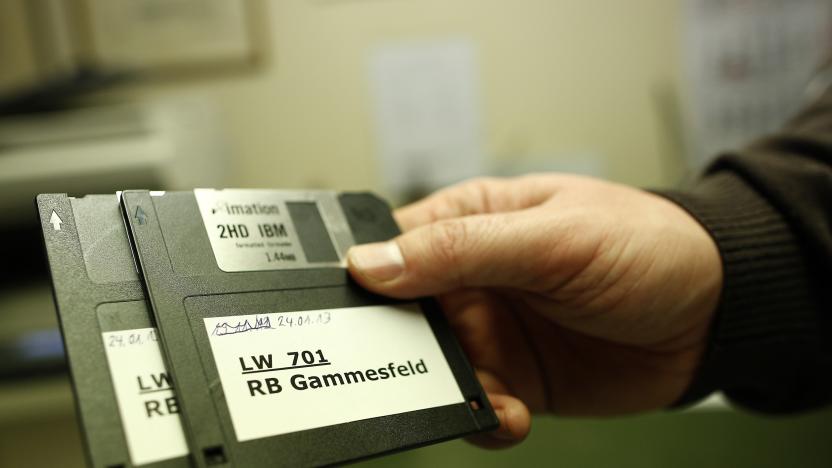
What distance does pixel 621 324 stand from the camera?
26.3 inches

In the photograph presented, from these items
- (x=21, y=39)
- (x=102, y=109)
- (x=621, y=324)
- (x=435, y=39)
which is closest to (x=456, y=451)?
(x=621, y=324)

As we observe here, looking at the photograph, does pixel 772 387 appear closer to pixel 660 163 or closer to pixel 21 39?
pixel 660 163

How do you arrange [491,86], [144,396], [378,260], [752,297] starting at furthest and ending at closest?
1. [491,86]
2. [752,297]
3. [378,260]
4. [144,396]

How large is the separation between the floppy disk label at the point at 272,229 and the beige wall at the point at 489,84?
1.09 meters

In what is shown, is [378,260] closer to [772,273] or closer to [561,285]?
[561,285]

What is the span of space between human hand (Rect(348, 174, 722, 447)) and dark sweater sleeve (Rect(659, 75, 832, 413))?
2 cm

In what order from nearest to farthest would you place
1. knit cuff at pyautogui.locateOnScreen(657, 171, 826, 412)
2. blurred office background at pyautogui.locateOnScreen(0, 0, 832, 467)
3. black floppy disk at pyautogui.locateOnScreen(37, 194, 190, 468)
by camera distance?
black floppy disk at pyautogui.locateOnScreen(37, 194, 190, 468) → knit cuff at pyautogui.locateOnScreen(657, 171, 826, 412) → blurred office background at pyautogui.locateOnScreen(0, 0, 832, 467)

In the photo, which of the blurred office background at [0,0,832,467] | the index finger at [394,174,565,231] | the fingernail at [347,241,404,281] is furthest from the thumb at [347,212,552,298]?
the blurred office background at [0,0,832,467]

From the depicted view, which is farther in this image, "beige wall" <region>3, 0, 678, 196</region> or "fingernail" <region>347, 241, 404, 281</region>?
"beige wall" <region>3, 0, 678, 196</region>

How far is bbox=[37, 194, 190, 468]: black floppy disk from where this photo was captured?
1.27ft

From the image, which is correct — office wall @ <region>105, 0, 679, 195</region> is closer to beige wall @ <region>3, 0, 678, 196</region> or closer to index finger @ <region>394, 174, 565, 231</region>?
beige wall @ <region>3, 0, 678, 196</region>

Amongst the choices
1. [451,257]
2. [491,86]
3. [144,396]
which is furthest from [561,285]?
[491,86]

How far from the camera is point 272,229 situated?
545 mm

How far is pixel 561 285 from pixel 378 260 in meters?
0.19
